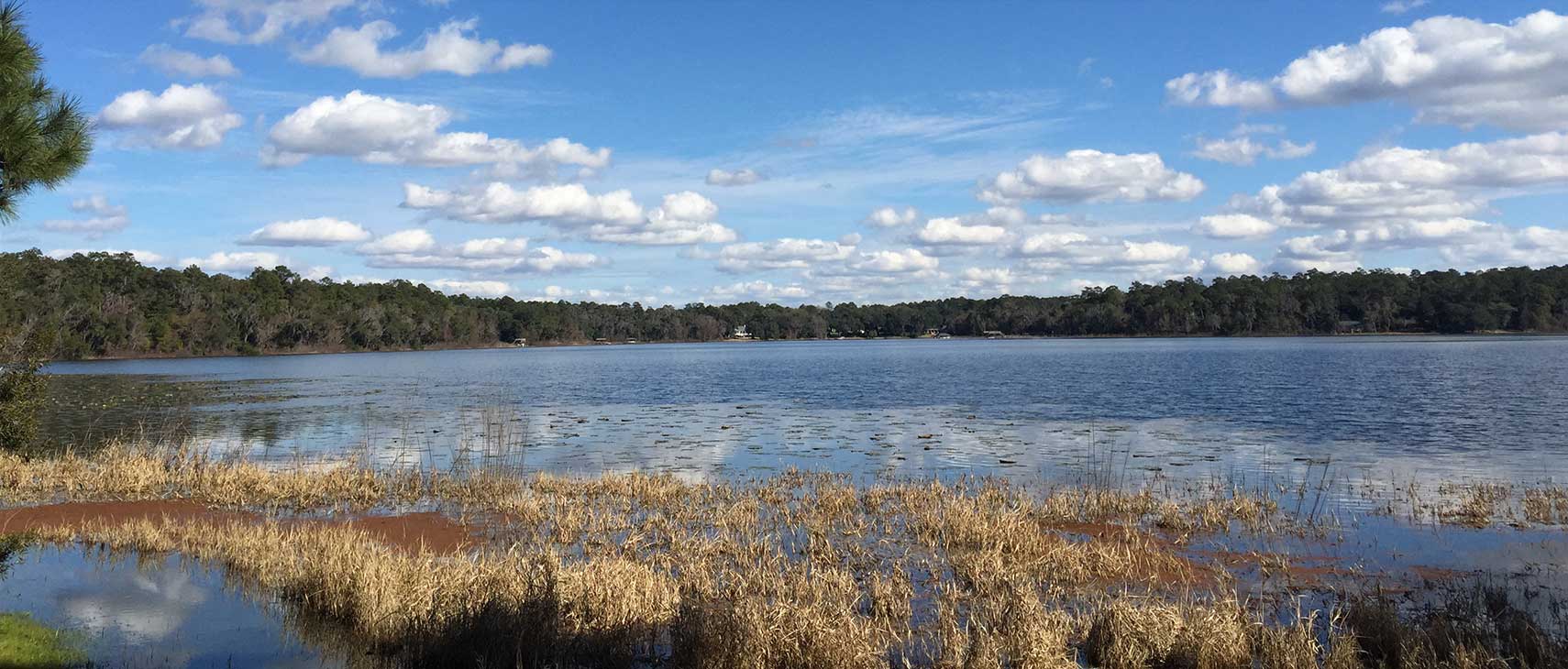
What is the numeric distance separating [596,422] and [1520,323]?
174 m

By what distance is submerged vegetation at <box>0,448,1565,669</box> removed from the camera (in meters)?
9.12

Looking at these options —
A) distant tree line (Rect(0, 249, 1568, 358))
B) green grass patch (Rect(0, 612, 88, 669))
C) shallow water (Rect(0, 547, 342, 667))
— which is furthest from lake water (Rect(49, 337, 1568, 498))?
distant tree line (Rect(0, 249, 1568, 358))

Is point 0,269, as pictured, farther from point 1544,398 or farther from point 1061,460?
point 1544,398

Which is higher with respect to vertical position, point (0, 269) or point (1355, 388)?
point (0, 269)

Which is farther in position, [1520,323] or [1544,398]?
[1520,323]

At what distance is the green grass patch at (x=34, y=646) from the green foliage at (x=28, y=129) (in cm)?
416

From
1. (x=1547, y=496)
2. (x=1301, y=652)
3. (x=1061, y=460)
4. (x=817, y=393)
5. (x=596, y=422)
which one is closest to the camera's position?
(x=1301, y=652)

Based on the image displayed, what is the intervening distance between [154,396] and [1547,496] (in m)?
56.2

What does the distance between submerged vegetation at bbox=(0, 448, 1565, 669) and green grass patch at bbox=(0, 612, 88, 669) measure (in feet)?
7.64

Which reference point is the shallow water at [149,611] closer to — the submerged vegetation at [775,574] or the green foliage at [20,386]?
the submerged vegetation at [775,574]

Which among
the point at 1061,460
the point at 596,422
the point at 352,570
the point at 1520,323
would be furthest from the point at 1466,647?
the point at 1520,323

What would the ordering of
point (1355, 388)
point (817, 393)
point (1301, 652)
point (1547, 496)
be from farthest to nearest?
1. point (817, 393)
2. point (1355, 388)
3. point (1547, 496)
4. point (1301, 652)

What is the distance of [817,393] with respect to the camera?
53.4m

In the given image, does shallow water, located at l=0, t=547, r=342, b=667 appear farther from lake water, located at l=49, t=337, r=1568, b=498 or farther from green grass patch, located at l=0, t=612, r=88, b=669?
lake water, located at l=49, t=337, r=1568, b=498
